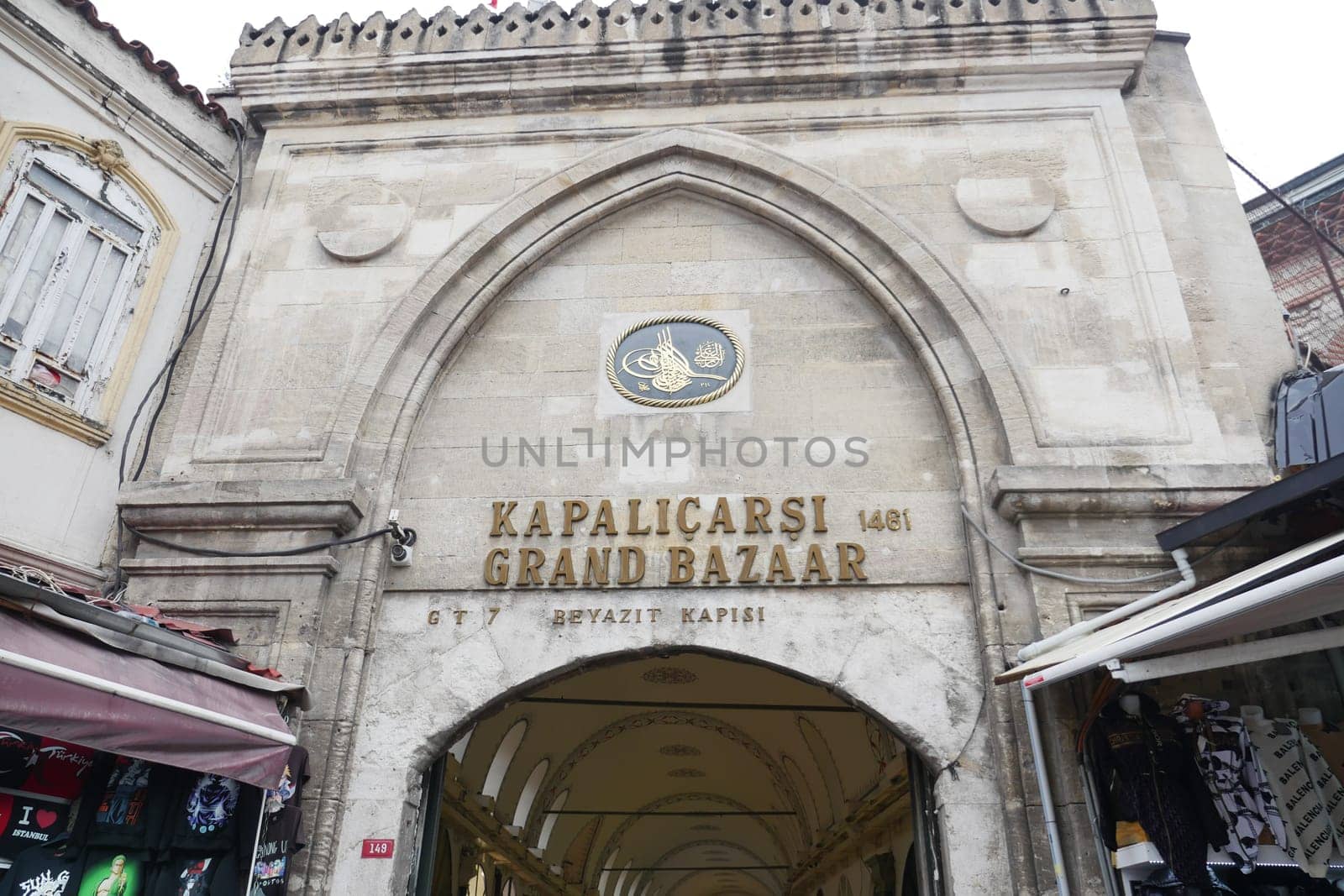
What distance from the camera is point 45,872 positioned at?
15.9ft

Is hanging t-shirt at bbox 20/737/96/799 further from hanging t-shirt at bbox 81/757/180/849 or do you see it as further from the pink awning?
the pink awning

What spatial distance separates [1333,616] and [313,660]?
6267 mm

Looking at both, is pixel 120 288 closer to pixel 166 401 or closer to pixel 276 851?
pixel 166 401

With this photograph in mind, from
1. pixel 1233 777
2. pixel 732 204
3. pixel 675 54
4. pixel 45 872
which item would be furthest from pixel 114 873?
pixel 675 54

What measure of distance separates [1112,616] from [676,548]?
2.67 meters

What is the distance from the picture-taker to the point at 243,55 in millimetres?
8211

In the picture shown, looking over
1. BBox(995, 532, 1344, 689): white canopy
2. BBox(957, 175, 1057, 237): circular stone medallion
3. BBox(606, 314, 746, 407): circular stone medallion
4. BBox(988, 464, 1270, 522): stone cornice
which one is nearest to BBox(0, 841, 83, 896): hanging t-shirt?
BBox(606, 314, 746, 407): circular stone medallion

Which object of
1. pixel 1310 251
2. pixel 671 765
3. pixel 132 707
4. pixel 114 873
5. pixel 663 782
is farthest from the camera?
pixel 663 782

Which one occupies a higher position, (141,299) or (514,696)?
(141,299)

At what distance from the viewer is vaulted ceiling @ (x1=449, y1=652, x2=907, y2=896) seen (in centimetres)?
990

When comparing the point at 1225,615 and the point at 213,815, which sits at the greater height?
the point at 1225,615

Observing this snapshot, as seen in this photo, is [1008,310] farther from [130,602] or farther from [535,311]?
[130,602]

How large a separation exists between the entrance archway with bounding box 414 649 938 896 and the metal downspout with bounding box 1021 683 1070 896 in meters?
0.82

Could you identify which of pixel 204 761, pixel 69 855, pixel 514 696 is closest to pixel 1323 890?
pixel 514 696
